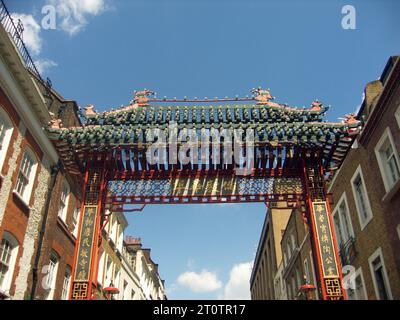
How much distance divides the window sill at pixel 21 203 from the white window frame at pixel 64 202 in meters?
3.04

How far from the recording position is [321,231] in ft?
37.9

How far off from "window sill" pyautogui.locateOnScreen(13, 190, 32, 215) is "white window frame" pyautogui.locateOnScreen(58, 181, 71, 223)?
9.99 feet

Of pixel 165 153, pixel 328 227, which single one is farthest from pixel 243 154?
pixel 328 227

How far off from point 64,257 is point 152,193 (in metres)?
6.98

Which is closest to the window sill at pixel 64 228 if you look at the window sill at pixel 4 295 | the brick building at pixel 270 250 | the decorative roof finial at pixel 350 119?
the window sill at pixel 4 295

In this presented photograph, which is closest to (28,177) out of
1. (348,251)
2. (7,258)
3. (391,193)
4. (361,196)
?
(7,258)

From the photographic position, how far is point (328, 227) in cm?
1162

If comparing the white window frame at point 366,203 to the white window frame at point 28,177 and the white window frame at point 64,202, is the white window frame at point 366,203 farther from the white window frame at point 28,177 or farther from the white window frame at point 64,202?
the white window frame at point 28,177

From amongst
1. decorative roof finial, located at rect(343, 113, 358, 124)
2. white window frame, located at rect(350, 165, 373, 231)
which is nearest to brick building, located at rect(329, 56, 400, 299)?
white window frame, located at rect(350, 165, 373, 231)

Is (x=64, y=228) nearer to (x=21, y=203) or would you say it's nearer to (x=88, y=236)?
(x=21, y=203)

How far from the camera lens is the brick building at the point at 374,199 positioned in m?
12.8

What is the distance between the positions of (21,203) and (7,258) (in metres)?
1.86
